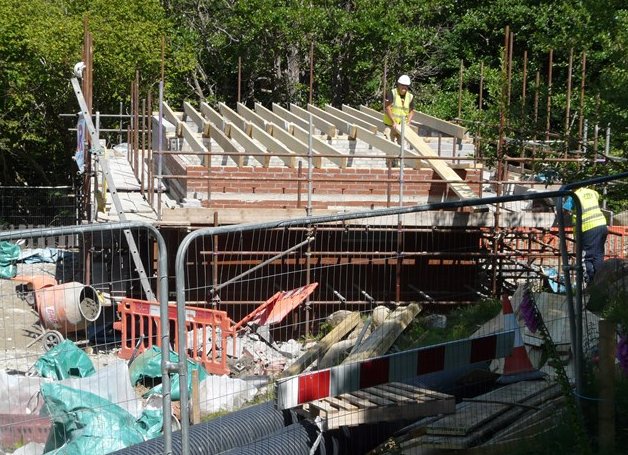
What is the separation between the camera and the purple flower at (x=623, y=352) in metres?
6.24

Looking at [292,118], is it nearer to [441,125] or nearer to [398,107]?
[441,125]

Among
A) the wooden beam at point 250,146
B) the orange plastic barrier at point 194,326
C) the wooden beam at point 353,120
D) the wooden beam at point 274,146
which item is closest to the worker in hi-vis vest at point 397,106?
the wooden beam at point 274,146

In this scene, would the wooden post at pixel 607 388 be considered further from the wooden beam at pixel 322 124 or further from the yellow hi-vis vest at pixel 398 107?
the wooden beam at pixel 322 124

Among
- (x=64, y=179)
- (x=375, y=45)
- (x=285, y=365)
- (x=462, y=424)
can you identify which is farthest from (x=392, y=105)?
(x=64, y=179)

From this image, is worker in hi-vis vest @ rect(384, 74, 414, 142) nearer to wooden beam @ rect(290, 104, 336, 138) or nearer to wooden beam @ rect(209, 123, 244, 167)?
wooden beam @ rect(290, 104, 336, 138)

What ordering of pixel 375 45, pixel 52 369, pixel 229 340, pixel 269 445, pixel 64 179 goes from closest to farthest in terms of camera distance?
pixel 269 445
pixel 52 369
pixel 229 340
pixel 375 45
pixel 64 179

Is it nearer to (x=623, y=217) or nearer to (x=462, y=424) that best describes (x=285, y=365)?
(x=462, y=424)

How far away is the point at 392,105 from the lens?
16094 millimetres

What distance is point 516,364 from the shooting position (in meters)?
7.75

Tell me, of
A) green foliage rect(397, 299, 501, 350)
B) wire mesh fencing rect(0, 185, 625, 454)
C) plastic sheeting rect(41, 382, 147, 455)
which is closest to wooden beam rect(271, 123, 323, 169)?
wire mesh fencing rect(0, 185, 625, 454)

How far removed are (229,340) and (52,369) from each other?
2.58 meters

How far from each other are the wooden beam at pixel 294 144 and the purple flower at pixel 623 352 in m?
8.75

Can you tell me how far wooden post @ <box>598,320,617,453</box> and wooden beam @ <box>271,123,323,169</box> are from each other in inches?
364

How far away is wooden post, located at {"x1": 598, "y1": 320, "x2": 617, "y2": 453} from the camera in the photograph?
5668 millimetres
